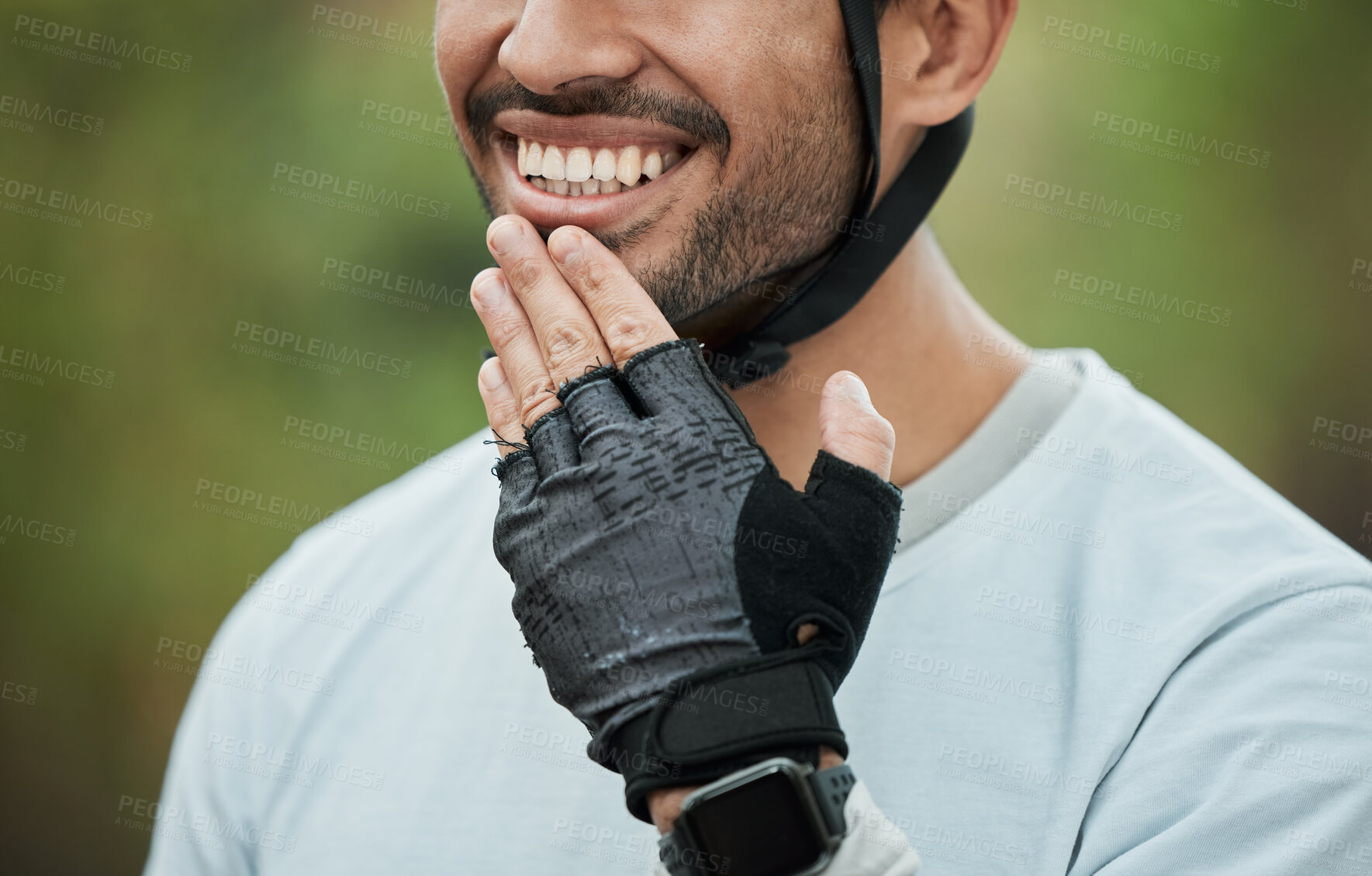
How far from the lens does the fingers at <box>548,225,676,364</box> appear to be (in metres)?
1.16

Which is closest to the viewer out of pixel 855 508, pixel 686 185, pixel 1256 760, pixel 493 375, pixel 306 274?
pixel 855 508

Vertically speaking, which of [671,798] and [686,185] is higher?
[686,185]

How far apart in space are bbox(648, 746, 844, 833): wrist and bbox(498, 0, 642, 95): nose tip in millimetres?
883

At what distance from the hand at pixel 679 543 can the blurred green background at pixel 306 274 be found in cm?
298

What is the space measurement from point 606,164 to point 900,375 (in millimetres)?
533

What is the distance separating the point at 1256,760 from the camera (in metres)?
1.16

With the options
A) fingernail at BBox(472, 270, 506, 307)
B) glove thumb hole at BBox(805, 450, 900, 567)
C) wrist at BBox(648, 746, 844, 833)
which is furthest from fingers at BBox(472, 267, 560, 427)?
wrist at BBox(648, 746, 844, 833)

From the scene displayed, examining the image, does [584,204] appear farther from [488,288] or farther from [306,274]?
[306,274]

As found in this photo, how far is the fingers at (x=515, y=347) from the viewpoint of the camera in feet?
3.89

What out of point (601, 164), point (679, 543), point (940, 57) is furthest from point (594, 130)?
point (679, 543)

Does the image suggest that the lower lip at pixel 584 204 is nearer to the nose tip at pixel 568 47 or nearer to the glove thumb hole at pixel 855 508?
the nose tip at pixel 568 47

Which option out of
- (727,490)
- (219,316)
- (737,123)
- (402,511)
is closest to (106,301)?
(219,316)

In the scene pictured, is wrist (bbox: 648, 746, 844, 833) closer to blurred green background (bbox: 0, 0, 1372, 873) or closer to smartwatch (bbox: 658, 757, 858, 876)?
smartwatch (bbox: 658, 757, 858, 876)

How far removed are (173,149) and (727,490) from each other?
3730 mm
